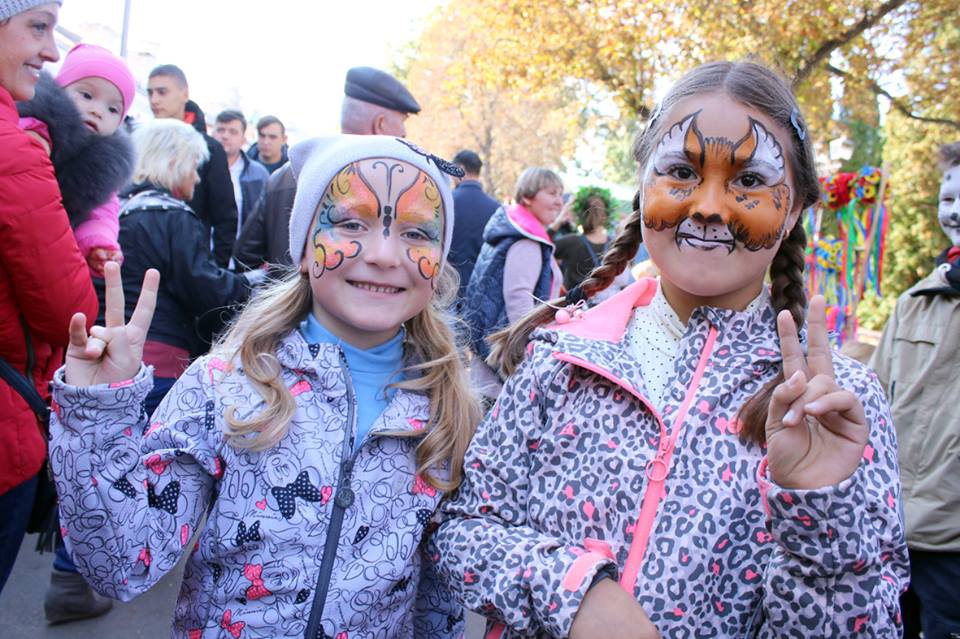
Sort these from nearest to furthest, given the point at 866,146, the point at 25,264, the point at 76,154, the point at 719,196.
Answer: the point at 719,196
the point at 25,264
the point at 76,154
the point at 866,146

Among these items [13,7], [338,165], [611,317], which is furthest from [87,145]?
[611,317]

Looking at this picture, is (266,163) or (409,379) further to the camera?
(266,163)

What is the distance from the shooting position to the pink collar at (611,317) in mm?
1668

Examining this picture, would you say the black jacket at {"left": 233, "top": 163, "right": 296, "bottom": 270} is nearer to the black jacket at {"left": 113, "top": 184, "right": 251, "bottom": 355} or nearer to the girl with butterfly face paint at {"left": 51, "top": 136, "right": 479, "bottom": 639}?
the black jacket at {"left": 113, "top": 184, "right": 251, "bottom": 355}

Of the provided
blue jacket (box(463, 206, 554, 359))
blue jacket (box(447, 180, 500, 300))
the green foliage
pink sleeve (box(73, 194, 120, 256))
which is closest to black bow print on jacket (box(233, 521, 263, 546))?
pink sleeve (box(73, 194, 120, 256))

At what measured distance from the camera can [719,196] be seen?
5.10 feet

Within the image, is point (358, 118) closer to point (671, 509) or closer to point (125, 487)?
point (125, 487)

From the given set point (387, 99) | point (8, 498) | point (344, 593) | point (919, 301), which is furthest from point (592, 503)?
point (387, 99)

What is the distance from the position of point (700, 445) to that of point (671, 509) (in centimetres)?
13

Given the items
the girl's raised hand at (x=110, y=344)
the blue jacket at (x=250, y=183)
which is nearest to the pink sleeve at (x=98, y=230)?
the girl's raised hand at (x=110, y=344)

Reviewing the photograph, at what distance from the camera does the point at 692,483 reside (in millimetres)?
1454

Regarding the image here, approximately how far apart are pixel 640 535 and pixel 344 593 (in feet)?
Result: 2.03

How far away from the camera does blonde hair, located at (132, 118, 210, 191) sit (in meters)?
3.43

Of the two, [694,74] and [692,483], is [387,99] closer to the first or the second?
[694,74]
